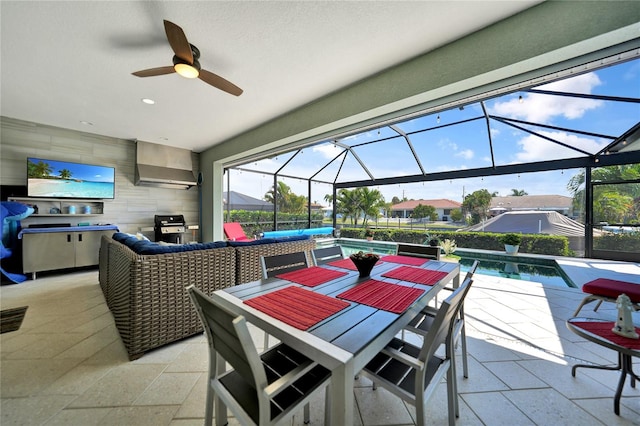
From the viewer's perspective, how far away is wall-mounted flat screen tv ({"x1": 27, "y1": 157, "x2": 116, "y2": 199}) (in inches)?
158

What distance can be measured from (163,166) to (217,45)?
14.0ft

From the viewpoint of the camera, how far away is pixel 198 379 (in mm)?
1641

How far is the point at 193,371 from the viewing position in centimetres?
173

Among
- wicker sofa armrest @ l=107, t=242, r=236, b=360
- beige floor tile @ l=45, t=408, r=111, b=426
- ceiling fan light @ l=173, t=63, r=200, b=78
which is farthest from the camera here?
ceiling fan light @ l=173, t=63, r=200, b=78

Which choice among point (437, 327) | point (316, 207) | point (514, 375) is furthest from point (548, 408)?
point (316, 207)

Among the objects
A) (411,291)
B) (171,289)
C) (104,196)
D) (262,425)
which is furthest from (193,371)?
(104,196)

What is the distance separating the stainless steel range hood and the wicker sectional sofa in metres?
3.18

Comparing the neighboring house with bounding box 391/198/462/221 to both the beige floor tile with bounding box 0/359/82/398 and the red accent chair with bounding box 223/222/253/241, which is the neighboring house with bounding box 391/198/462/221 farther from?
the beige floor tile with bounding box 0/359/82/398

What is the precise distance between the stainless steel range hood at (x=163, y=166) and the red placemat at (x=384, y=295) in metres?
5.44

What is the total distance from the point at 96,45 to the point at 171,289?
7.77ft

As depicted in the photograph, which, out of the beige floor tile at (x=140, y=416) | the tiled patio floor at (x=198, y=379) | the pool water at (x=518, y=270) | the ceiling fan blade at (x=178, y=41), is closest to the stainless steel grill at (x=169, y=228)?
the tiled patio floor at (x=198, y=379)

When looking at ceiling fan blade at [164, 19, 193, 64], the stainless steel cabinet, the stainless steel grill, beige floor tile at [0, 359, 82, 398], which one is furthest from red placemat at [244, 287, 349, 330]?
the stainless steel grill

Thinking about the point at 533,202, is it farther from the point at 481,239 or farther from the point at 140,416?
the point at 140,416

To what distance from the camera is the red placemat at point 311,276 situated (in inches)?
61.2
